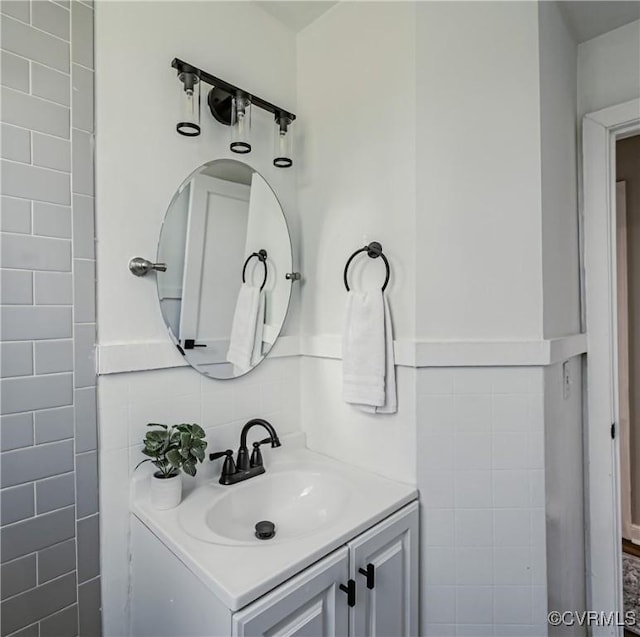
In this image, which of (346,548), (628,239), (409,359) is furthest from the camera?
(628,239)

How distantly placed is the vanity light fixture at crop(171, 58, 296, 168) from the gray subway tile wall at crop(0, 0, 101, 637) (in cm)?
26

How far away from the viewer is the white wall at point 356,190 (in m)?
1.35

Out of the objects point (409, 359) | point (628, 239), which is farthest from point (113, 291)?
point (628, 239)

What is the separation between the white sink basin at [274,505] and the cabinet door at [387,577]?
12 centimetres

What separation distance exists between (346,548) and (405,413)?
1.50 feet

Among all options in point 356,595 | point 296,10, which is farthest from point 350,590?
point 296,10

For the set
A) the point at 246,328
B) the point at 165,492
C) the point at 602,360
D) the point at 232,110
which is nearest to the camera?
the point at 165,492

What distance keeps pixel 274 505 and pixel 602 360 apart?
1.33 meters

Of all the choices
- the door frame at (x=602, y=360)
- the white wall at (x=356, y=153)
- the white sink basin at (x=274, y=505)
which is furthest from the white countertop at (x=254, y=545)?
the door frame at (x=602, y=360)

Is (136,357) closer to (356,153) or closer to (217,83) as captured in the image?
(217,83)

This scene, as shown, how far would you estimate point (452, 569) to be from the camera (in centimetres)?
A: 133

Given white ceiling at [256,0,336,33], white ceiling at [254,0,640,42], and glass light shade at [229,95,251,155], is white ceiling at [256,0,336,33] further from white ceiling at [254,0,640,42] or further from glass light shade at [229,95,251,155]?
glass light shade at [229,95,251,155]

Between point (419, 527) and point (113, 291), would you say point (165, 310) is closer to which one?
point (113, 291)

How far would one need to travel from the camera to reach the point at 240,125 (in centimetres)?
140
